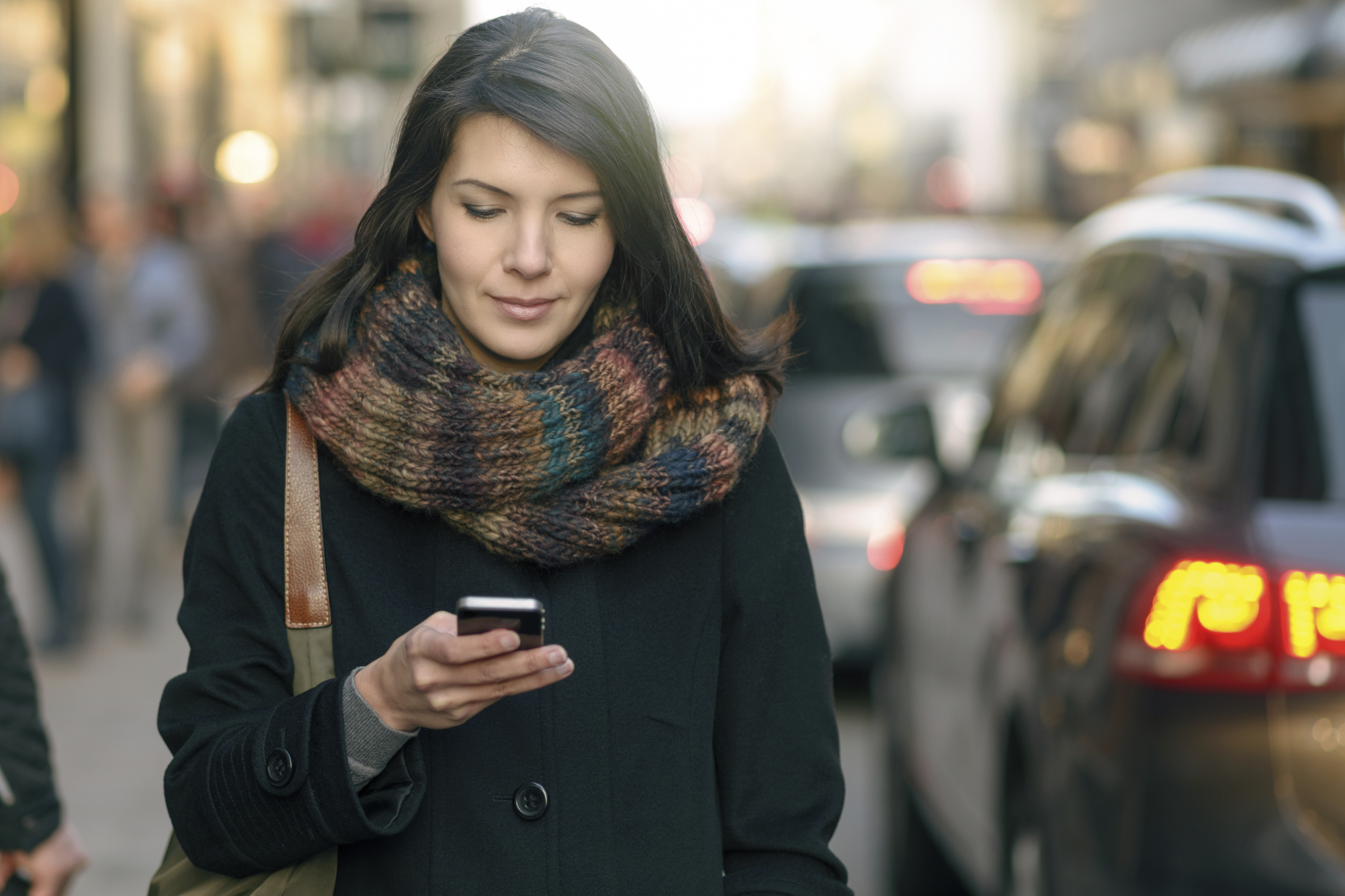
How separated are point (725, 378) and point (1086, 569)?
1.40 m

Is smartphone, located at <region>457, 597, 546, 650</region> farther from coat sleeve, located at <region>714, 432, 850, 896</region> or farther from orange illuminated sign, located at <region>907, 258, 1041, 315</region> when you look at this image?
orange illuminated sign, located at <region>907, 258, 1041, 315</region>

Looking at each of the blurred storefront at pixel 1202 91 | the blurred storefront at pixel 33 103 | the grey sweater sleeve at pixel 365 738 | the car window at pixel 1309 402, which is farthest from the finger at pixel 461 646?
the blurred storefront at pixel 1202 91

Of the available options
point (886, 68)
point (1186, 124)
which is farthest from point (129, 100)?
point (886, 68)

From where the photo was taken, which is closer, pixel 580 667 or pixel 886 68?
pixel 580 667

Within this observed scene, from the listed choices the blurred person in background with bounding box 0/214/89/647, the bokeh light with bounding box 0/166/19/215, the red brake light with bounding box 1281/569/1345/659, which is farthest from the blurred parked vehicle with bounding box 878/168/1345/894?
the bokeh light with bounding box 0/166/19/215

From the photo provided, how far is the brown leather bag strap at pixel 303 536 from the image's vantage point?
76.9 inches

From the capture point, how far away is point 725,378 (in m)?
2.18

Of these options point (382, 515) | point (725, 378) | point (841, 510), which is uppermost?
point (725, 378)

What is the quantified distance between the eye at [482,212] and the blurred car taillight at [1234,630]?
1491mm

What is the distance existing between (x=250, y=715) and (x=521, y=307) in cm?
55

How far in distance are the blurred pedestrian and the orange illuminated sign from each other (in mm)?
5575

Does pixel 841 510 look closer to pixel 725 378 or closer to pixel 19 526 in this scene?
pixel 725 378

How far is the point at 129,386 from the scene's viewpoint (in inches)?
365

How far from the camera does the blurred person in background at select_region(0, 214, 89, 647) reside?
8492 mm
